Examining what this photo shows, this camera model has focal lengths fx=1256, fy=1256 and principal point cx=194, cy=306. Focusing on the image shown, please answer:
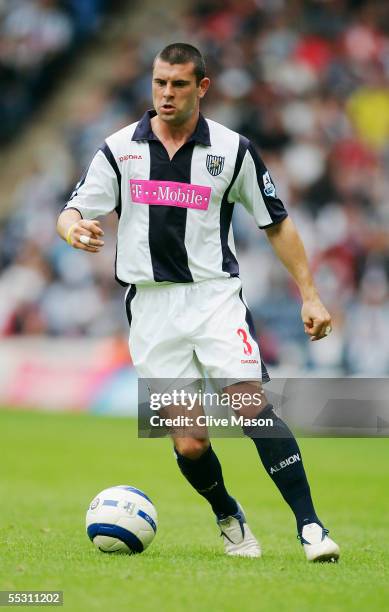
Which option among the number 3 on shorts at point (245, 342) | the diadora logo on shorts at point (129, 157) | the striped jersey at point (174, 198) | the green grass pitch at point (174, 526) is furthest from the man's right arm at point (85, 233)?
the green grass pitch at point (174, 526)

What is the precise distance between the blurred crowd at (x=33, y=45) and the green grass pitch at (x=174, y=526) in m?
8.28

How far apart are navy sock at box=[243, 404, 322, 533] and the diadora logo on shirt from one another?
1.13 m

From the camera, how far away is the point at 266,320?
17.2 metres

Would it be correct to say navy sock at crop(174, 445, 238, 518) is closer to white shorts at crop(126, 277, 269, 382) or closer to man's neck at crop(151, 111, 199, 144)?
white shorts at crop(126, 277, 269, 382)

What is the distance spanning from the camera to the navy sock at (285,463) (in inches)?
251

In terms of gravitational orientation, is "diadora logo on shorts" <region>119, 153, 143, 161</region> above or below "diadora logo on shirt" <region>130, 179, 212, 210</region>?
above

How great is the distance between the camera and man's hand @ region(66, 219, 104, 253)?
19.9 feet

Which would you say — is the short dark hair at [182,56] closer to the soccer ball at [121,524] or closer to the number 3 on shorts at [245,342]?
the number 3 on shorts at [245,342]

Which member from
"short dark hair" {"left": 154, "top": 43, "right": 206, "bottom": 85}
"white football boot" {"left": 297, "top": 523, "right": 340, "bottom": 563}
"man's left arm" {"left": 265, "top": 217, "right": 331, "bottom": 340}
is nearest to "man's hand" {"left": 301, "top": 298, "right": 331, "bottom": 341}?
"man's left arm" {"left": 265, "top": 217, "right": 331, "bottom": 340}

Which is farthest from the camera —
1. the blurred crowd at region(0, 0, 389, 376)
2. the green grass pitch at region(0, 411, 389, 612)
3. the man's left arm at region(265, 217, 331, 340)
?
the blurred crowd at region(0, 0, 389, 376)

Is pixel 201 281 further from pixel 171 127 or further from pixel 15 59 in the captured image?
pixel 15 59

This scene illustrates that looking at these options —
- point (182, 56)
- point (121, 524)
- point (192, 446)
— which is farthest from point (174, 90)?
point (121, 524)

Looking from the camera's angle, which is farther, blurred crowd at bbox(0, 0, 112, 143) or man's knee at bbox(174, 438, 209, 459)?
blurred crowd at bbox(0, 0, 112, 143)

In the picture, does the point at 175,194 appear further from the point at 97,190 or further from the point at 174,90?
the point at 174,90
